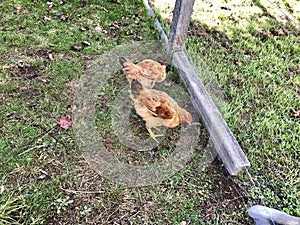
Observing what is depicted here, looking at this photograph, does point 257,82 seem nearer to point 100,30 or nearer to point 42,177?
point 100,30

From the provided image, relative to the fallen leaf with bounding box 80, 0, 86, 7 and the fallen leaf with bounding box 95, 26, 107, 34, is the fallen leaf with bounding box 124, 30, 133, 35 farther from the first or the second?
the fallen leaf with bounding box 80, 0, 86, 7

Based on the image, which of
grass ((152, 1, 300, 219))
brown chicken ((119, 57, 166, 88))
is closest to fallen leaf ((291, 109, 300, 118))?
grass ((152, 1, 300, 219))

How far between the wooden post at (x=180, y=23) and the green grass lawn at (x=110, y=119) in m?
0.23

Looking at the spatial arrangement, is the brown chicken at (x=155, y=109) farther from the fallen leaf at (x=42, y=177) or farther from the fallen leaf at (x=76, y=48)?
the fallen leaf at (x=76, y=48)

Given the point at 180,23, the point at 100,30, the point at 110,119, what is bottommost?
the point at 110,119

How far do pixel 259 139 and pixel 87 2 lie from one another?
2.66 m

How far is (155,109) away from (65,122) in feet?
2.37

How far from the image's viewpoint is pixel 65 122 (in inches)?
89.2

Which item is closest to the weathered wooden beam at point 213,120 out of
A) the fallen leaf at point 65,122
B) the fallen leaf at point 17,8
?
the fallen leaf at point 65,122

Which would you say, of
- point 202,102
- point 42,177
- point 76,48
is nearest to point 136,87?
point 202,102

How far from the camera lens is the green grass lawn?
1.86m

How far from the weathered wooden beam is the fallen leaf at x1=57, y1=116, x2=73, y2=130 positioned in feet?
3.47

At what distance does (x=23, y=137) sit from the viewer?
83.5 inches

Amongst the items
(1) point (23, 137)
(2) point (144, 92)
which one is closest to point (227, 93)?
(2) point (144, 92)
